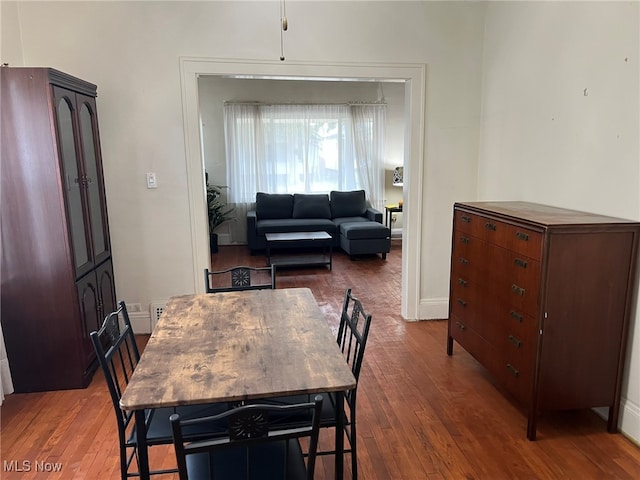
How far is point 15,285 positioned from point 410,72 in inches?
124

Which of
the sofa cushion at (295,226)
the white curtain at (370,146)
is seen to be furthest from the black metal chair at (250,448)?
the white curtain at (370,146)

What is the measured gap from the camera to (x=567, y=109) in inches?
102

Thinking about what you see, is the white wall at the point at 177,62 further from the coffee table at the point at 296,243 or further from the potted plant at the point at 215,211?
the potted plant at the point at 215,211

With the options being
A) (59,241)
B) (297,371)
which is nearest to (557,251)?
(297,371)

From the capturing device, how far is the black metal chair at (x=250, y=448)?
1.13 metres

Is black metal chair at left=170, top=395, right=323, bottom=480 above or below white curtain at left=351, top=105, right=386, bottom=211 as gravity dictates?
below

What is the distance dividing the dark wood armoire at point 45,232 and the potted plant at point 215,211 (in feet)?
13.0

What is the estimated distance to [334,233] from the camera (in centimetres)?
664

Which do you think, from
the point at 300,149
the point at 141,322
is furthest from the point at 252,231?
the point at 141,322

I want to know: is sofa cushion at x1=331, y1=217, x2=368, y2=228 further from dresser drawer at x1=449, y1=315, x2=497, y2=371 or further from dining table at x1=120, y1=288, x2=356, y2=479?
dining table at x1=120, y1=288, x2=356, y2=479

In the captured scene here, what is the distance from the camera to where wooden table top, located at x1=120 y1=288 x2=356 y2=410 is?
1342 mm

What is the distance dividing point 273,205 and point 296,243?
3.70 ft

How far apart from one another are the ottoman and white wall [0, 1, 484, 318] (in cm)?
239

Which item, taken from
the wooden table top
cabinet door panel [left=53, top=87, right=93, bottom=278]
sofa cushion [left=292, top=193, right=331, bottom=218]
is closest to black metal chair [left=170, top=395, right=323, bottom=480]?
the wooden table top
